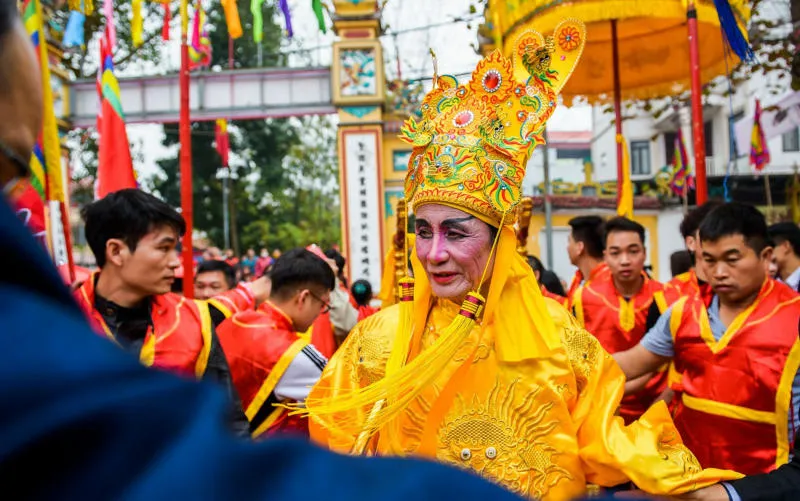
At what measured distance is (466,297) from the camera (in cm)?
226

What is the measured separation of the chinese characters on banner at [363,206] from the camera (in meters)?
10.8

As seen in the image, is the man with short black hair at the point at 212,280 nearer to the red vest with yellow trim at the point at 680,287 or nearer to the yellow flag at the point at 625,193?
the yellow flag at the point at 625,193

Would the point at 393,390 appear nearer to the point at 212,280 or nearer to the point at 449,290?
the point at 449,290

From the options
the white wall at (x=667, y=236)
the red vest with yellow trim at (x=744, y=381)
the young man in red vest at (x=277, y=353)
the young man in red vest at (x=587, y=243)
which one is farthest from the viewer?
the white wall at (x=667, y=236)

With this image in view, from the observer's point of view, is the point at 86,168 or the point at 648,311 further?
the point at 86,168

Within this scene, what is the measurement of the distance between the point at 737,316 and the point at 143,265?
251 centimetres

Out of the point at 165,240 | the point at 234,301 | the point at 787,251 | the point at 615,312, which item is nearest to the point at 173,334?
the point at 165,240

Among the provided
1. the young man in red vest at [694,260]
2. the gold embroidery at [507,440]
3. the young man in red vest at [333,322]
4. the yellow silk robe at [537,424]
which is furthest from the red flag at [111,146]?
the young man in red vest at [694,260]

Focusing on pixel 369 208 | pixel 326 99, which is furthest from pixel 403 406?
pixel 326 99

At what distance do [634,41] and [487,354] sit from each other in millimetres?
5439

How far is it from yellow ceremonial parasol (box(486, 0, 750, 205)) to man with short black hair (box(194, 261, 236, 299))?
264cm

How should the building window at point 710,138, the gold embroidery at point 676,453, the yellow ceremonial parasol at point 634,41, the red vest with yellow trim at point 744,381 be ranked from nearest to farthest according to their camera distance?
the gold embroidery at point 676,453
the red vest with yellow trim at point 744,381
the yellow ceremonial parasol at point 634,41
the building window at point 710,138

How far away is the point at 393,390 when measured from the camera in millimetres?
2137

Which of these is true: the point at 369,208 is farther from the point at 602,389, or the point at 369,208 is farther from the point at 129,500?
the point at 129,500
